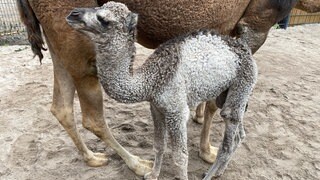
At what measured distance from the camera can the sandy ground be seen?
95.0 inches

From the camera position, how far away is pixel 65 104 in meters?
2.33

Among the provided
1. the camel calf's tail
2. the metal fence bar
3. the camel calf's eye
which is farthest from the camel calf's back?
the metal fence bar

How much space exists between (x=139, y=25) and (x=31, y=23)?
654 mm

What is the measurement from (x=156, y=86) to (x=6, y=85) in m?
2.38

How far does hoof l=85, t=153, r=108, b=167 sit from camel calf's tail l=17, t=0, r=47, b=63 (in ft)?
2.60

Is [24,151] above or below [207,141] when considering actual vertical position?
below

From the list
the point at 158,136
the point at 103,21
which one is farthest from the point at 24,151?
the point at 103,21

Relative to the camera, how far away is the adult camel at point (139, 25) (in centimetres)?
177

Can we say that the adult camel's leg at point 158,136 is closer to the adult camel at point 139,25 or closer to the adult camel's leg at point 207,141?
the adult camel at point 139,25

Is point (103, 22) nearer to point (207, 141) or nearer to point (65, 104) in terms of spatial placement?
point (65, 104)

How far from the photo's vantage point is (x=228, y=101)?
192cm

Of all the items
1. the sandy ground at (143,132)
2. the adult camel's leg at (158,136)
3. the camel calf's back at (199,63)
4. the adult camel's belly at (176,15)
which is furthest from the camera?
the sandy ground at (143,132)

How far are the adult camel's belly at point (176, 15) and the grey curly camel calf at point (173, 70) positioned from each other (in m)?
0.13

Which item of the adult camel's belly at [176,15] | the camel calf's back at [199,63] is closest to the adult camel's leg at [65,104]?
the adult camel's belly at [176,15]
